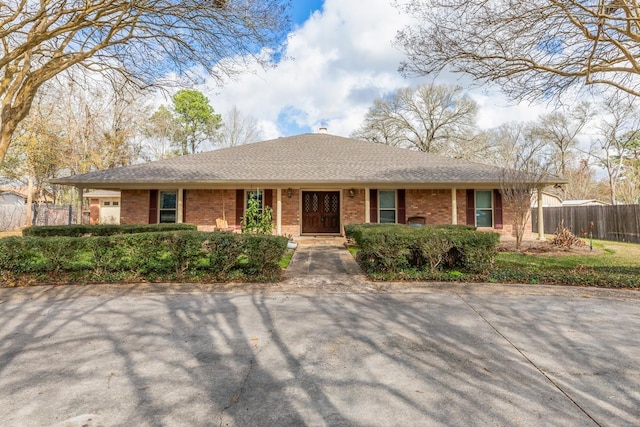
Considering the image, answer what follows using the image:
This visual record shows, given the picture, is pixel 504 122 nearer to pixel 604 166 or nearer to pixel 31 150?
pixel 604 166

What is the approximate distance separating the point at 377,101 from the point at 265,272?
25364mm

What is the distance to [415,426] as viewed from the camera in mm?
2016

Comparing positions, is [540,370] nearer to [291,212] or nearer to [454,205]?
[454,205]

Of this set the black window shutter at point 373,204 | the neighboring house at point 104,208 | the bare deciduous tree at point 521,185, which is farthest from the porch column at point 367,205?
the neighboring house at point 104,208

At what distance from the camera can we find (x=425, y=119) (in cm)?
2848

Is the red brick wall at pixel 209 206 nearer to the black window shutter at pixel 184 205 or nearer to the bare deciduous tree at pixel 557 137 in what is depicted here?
the black window shutter at pixel 184 205

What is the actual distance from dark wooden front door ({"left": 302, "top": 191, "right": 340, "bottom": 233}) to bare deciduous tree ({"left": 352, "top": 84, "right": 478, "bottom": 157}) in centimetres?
1721

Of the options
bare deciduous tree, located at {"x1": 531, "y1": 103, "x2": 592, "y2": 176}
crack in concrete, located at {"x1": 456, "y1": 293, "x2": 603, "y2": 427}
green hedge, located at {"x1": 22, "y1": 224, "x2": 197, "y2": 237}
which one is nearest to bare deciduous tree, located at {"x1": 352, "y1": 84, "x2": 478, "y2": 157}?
bare deciduous tree, located at {"x1": 531, "y1": 103, "x2": 592, "y2": 176}

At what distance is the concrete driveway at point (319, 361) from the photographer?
217cm

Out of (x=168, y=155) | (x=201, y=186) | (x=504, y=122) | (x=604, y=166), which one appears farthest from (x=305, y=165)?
(x=604, y=166)

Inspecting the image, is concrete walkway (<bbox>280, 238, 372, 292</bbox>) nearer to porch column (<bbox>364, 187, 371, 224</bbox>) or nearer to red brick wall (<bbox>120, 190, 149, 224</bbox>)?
porch column (<bbox>364, 187, 371, 224</bbox>)

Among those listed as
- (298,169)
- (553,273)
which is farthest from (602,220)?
(298,169)

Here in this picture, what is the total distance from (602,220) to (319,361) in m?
17.6

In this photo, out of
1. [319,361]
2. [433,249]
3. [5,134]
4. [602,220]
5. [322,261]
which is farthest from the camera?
[602,220]
